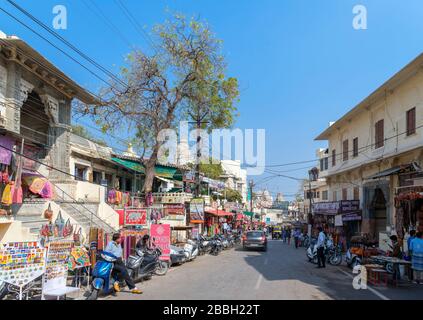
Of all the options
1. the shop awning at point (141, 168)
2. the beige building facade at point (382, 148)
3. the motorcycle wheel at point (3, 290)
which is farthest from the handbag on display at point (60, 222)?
the beige building facade at point (382, 148)

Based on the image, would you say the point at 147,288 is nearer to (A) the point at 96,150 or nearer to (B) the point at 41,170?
(B) the point at 41,170

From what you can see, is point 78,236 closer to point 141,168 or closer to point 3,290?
point 3,290

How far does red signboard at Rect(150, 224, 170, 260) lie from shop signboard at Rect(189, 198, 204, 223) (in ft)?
46.2

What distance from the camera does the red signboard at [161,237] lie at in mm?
17250

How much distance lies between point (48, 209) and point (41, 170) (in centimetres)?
373

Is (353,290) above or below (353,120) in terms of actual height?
below

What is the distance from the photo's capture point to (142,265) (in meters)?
13.4

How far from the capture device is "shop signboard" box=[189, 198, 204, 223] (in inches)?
1258

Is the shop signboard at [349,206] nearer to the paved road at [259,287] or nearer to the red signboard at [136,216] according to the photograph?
the paved road at [259,287]

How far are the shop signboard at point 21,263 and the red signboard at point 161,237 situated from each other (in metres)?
8.16

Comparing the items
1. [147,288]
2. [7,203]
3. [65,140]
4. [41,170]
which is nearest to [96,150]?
[65,140]

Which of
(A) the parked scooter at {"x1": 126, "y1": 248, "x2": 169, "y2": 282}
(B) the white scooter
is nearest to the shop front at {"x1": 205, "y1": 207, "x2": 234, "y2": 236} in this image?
(B) the white scooter

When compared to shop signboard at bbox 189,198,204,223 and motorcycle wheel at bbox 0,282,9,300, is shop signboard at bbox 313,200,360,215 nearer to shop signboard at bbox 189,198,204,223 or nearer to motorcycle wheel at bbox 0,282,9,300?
shop signboard at bbox 189,198,204,223

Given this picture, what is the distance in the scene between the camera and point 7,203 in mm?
15305
